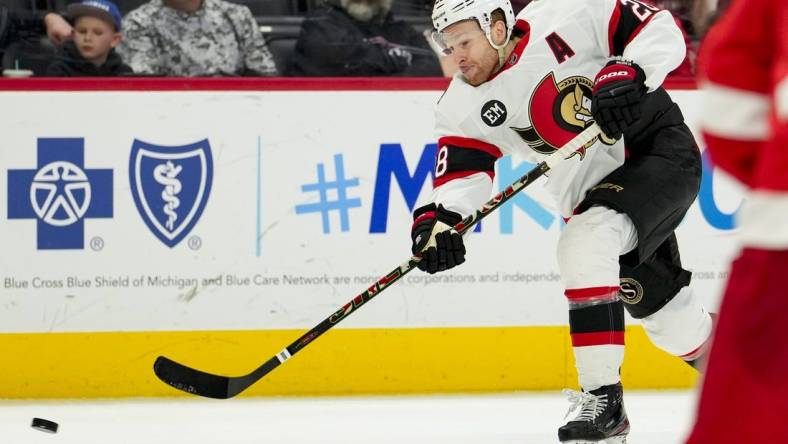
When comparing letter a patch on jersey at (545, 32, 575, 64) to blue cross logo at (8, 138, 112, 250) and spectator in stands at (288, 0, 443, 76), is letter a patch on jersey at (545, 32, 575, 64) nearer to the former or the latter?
spectator in stands at (288, 0, 443, 76)

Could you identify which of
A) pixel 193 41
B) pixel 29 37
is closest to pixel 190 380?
pixel 193 41

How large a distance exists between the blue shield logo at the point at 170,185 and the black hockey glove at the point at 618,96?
5.43 ft

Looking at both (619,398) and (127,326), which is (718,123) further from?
(127,326)

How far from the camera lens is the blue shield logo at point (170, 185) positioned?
3.96 meters

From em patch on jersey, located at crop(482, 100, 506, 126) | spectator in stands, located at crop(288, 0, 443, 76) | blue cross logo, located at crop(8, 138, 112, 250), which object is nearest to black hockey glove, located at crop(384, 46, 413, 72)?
spectator in stands, located at crop(288, 0, 443, 76)

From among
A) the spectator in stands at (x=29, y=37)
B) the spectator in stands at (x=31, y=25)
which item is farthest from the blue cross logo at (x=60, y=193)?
the spectator in stands at (x=31, y=25)

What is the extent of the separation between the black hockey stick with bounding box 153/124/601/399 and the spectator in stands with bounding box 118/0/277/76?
4.23 feet

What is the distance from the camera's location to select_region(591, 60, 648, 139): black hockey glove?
8.75 feet

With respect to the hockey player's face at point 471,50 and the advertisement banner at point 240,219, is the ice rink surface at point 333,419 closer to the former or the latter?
the advertisement banner at point 240,219

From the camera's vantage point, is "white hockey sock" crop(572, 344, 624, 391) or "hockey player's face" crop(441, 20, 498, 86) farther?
"hockey player's face" crop(441, 20, 498, 86)

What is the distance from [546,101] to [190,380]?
1157 millimetres

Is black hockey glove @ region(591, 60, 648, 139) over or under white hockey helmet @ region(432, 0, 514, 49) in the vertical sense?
under

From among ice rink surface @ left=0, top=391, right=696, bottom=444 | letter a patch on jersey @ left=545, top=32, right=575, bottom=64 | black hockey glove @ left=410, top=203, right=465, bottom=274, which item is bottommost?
ice rink surface @ left=0, top=391, right=696, bottom=444

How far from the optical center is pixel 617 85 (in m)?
2.68
